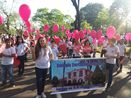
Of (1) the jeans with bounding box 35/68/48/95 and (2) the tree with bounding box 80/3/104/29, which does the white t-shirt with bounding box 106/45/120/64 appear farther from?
(2) the tree with bounding box 80/3/104/29

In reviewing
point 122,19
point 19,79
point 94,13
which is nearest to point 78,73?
point 19,79

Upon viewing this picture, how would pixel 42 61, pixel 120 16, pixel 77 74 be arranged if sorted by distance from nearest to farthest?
pixel 42 61, pixel 77 74, pixel 120 16

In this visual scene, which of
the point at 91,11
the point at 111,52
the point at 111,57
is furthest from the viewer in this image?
the point at 91,11

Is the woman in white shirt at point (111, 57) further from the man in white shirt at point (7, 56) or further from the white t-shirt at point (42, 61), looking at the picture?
the man in white shirt at point (7, 56)

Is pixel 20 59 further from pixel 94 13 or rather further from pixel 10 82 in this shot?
pixel 94 13

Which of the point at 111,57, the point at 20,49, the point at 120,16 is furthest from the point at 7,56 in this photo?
the point at 120,16

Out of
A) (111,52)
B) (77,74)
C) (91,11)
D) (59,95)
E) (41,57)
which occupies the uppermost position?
(91,11)

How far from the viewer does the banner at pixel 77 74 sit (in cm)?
949

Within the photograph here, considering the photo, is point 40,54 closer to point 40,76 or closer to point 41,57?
point 41,57

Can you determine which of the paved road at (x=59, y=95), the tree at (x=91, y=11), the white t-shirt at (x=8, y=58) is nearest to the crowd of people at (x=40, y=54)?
the white t-shirt at (x=8, y=58)

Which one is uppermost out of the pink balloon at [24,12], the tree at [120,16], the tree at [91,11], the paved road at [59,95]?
the tree at [91,11]

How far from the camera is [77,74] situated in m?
9.92

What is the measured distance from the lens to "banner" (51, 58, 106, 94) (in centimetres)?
949

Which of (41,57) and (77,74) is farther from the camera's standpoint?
(77,74)
